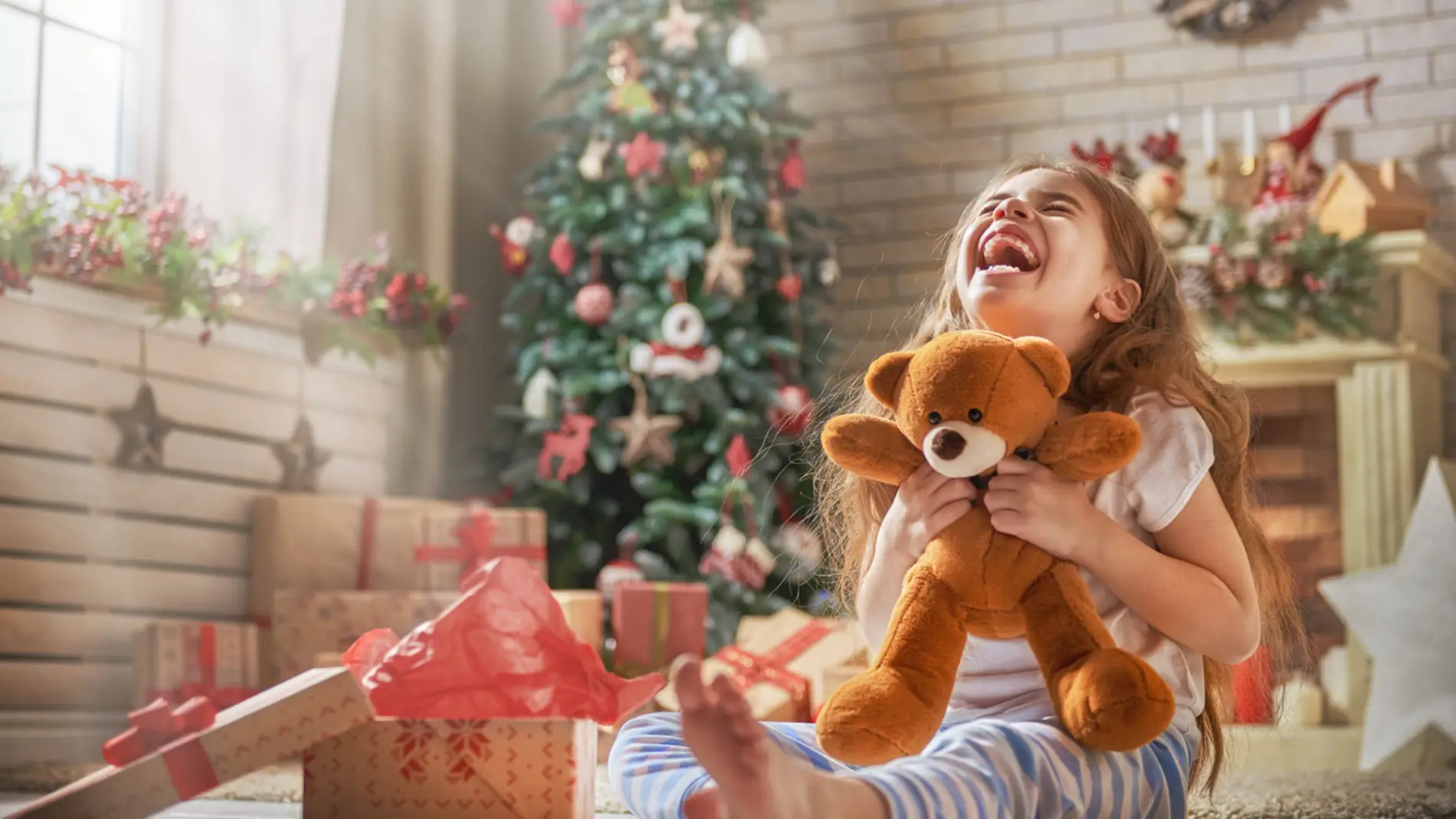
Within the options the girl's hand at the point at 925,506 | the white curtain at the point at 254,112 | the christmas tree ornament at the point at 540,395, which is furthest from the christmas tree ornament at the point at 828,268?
the girl's hand at the point at 925,506

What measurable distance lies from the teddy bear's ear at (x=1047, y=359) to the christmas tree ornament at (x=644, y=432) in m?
2.20

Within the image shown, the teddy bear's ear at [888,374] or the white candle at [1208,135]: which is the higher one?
the white candle at [1208,135]

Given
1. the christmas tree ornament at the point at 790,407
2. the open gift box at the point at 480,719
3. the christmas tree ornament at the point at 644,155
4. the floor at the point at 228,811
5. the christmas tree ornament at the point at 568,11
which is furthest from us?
the christmas tree ornament at the point at 568,11

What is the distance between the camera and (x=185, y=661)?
2.63 m

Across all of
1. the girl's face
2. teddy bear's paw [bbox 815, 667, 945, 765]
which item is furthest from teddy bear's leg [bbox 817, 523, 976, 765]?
the girl's face

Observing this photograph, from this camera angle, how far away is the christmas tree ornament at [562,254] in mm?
3451

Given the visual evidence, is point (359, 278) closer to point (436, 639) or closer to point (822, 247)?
point (822, 247)

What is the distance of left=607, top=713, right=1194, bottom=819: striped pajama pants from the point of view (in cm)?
106

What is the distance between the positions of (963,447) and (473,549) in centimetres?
189

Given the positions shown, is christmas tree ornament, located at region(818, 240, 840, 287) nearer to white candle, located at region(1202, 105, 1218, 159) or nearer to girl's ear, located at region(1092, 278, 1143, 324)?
white candle, located at region(1202, 105, 1218, 159)

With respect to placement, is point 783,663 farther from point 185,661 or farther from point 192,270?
point 192,270

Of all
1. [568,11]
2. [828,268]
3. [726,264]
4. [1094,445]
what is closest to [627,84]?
[568,11]

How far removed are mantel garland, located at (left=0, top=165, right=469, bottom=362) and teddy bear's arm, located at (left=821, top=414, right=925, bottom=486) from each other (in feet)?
5.90

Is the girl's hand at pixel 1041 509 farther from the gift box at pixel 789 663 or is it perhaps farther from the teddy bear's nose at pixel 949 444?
the gift box at pixel 789 663
